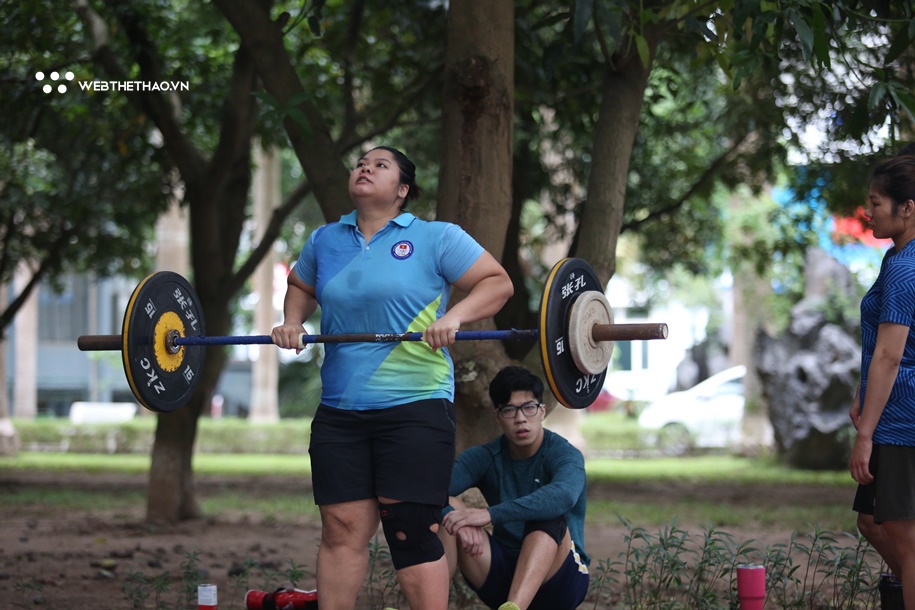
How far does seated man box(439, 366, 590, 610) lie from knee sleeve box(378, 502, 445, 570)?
34 centimetres

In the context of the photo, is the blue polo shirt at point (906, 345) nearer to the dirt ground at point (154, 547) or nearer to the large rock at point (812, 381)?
the dirt ground at point (154, 547)

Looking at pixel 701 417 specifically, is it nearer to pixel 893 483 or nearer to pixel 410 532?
pixel 893 483

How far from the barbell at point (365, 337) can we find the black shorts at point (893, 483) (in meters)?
0.79

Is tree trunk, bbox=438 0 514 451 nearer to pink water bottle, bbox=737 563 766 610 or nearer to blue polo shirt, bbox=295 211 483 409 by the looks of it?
blue polo shirt, bbox=295 211 483 409

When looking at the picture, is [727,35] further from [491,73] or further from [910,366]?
[910,366]

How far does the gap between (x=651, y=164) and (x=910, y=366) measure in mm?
8926

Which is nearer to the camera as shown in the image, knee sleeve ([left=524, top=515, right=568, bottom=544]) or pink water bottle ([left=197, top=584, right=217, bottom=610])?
pink water bottle ([left=197, top=584, right=217, bottom=610])

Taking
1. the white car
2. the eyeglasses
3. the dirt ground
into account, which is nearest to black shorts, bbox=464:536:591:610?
the eyeglasses

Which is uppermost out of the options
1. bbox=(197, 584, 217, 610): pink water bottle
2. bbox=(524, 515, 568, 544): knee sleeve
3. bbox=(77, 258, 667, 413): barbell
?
bbox=(77, 258, 667, 413): barbell

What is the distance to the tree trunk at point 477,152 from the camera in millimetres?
5090

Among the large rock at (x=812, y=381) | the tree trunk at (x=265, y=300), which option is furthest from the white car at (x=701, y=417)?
the tree trunk at (x=265, y=300)

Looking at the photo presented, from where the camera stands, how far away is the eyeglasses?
3.98 m

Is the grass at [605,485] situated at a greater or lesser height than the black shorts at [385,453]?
lesser

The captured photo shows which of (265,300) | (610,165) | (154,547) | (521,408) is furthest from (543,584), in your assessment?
(265,300)
